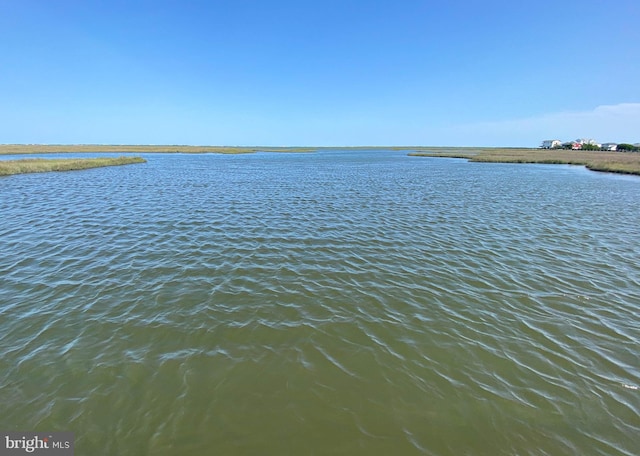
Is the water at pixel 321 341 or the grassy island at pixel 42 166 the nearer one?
the water at pixel 321 341

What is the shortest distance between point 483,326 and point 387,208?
15950 mm

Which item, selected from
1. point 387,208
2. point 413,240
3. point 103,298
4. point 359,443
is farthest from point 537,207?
point 103,298

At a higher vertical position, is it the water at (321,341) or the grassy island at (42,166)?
the grassy island at (42,166)

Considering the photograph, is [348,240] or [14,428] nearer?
[14,428]

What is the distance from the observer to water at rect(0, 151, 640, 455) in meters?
5.22

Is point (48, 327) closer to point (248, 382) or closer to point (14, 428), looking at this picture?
point (14, 428)

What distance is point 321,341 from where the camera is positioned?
24.8ft

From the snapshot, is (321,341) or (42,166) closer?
(321,341)

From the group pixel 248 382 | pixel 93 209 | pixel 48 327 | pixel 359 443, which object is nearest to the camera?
pixel 359 443

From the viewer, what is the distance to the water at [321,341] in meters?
5.22

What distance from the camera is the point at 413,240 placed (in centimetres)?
1552

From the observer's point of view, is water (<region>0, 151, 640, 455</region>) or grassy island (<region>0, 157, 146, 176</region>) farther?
grassy island (<region>0, 157, 146, 176</region>)

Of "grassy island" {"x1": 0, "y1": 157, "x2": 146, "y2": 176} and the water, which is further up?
"grassy island" {"x1": 0, "y1": 157, "x2": 146, "y2": 176}

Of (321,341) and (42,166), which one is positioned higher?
(42,166)
